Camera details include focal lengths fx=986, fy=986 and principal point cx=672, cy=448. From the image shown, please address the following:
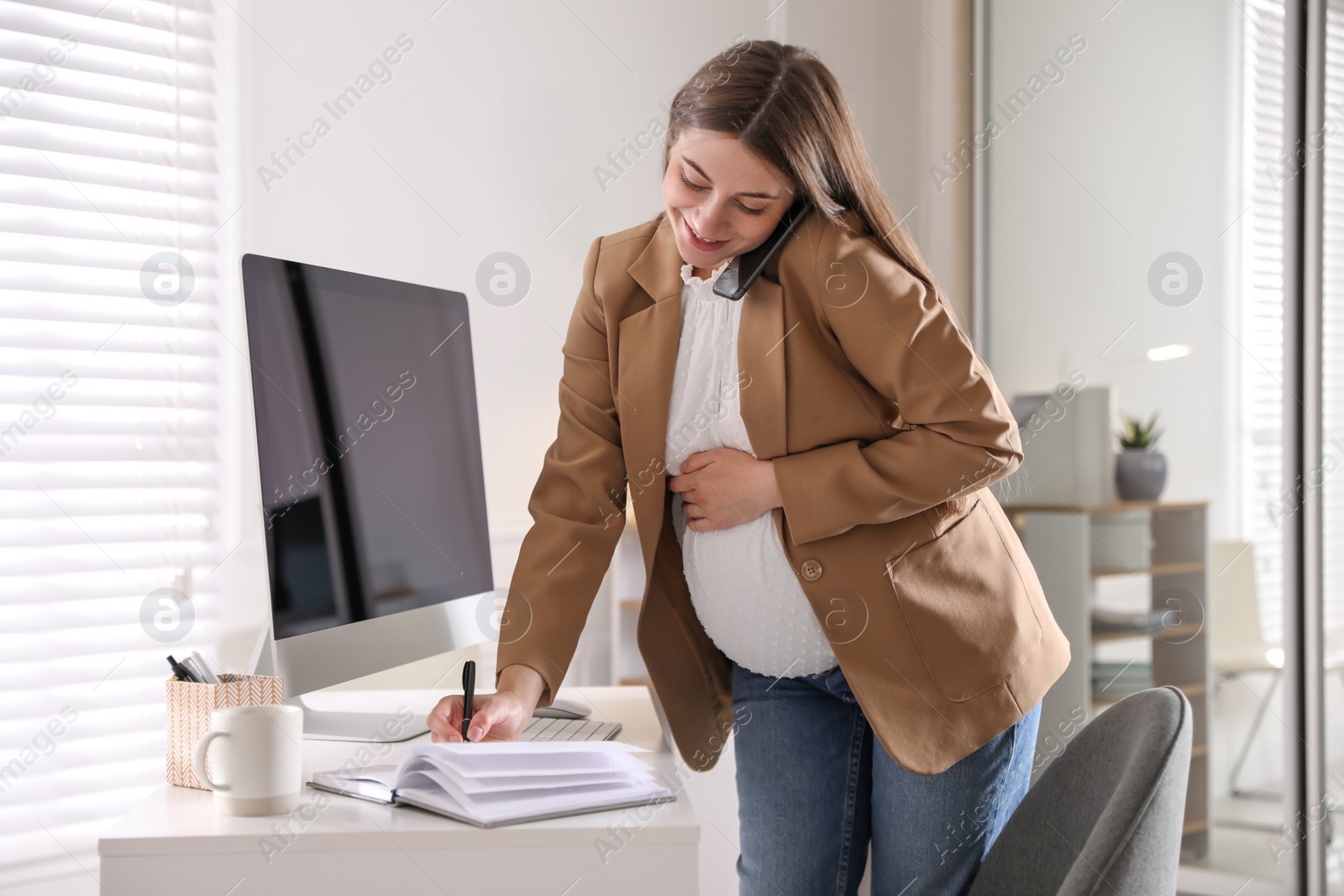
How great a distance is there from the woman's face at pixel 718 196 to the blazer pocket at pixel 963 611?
0.37m

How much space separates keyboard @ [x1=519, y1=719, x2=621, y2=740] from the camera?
1114 mm

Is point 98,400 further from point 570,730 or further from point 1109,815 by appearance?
point 1109,815

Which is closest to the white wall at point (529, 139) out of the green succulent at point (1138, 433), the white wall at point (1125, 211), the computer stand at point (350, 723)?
the white wall at point (1125, 211)

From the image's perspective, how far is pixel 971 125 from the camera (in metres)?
2.63

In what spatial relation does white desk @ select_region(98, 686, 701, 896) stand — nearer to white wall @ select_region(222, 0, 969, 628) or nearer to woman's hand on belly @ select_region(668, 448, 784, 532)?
woman's hand on belly @ select_region(668, 448, 784, 532)

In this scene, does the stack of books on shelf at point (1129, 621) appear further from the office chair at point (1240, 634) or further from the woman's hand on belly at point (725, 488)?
the woman's hand on belly at point (725, 488)

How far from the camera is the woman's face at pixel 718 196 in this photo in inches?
37.7

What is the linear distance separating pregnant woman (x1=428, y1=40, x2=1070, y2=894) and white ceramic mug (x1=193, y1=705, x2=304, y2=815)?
149 millimetres

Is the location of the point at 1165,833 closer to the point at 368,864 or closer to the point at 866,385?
the point at 866,385

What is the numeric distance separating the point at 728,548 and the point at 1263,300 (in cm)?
134

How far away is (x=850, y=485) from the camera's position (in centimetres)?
97

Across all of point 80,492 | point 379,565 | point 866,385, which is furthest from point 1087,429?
point 80,492

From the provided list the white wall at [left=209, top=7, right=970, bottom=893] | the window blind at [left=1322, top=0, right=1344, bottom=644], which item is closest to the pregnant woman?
the window blind at [left=1322, top=0, right=1344, bottom=644]

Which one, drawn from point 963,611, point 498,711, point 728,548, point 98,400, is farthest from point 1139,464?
point 98,400
